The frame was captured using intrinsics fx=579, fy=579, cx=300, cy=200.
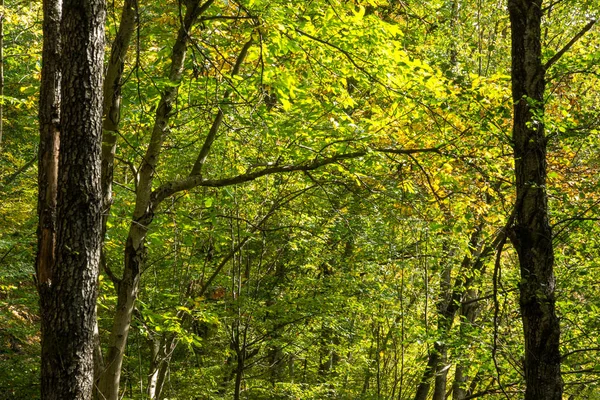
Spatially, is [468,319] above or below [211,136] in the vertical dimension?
below

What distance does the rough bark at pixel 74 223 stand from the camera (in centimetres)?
349

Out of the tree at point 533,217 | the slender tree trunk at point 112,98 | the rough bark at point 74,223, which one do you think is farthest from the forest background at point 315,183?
the rough bark at point 74,223

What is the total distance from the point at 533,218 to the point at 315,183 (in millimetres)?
2719

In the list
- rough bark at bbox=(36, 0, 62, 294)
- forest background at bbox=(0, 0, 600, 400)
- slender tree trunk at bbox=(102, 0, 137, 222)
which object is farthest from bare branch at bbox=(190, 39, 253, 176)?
rough bark at bbox=(36, 0, 62, 294)

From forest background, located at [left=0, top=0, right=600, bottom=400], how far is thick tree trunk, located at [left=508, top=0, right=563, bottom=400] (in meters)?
0.14

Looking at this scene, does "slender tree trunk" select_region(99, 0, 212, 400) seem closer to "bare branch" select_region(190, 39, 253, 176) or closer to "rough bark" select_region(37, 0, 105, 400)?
"bare branch" select_region(190, 39, 253, 176)

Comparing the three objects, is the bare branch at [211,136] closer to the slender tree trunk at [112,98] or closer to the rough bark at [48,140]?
the slender tree trunk at [112,98]

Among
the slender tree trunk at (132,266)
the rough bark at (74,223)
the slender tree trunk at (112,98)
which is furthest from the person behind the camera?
the slender tree trunk at (132,266)

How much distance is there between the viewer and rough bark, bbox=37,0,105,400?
3490 mm

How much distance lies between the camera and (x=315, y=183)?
6867mm

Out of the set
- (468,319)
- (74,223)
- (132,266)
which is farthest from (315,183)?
(468,319)

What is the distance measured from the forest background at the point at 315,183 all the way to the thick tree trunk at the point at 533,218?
139 mm

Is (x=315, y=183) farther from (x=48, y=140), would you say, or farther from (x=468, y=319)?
(x=468, y=319)

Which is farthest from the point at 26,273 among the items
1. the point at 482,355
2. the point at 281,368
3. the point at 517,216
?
the point at 517,216
